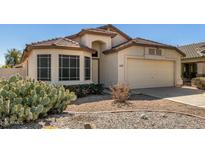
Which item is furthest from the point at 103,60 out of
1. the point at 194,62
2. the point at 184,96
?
the point at 194,62

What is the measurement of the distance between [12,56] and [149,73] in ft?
114

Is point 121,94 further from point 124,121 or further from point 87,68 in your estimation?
point 87,68

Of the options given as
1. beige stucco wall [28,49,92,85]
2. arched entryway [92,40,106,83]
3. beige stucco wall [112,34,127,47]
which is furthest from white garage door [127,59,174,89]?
beige stucco wall [28,49,92,85]

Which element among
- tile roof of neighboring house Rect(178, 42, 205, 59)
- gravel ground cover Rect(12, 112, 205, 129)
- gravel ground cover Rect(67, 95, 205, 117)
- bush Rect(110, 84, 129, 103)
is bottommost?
gravel ground cover Rect(12, 112, 205, 129)

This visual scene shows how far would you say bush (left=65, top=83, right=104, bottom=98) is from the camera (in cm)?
1398

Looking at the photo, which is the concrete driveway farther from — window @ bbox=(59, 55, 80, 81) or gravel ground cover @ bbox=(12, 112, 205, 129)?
window @ bbox=(59, 55, 80, 81)

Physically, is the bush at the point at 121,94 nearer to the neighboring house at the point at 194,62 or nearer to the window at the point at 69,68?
the window at the point at 69,68

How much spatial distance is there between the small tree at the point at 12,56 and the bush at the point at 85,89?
1321 inches

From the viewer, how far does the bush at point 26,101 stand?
21.9 ft

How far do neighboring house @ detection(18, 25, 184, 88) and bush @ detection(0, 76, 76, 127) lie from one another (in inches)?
235

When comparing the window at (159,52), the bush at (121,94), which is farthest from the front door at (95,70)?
the bush at (121,94)
